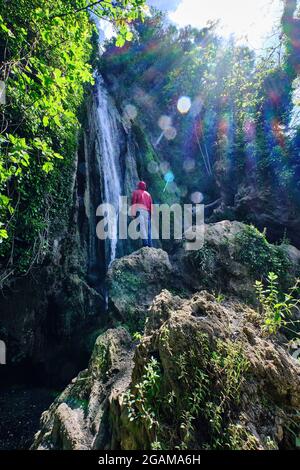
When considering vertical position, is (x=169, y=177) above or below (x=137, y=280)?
above

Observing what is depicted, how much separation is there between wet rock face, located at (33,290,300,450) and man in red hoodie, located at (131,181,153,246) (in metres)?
5.75

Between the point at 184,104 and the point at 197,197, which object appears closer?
the point at 197,197

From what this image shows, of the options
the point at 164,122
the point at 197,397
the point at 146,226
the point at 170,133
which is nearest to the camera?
the point at 197,397

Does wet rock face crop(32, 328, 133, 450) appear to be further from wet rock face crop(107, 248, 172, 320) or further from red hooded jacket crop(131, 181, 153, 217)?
red hooded jacket crop(131, 181, 153, 217)

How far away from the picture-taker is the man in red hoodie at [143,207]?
29.3 feet

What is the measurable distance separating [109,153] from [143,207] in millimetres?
5707

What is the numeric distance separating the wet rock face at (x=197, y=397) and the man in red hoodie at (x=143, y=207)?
575 centimetres

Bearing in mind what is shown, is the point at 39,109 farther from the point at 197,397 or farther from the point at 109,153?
the point at 109,153

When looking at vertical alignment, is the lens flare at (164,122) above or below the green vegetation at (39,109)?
above

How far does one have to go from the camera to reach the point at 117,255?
1121 cm

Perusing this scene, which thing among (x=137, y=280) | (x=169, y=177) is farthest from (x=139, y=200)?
(x=169, y=177)

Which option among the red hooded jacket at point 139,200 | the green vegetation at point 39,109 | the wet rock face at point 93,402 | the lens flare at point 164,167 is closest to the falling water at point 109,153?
the red hooded jacket at point 139,200

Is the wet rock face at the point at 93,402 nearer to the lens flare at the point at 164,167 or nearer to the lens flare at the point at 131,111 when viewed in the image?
the lens flare at the point at 164,167

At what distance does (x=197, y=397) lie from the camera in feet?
8.23
